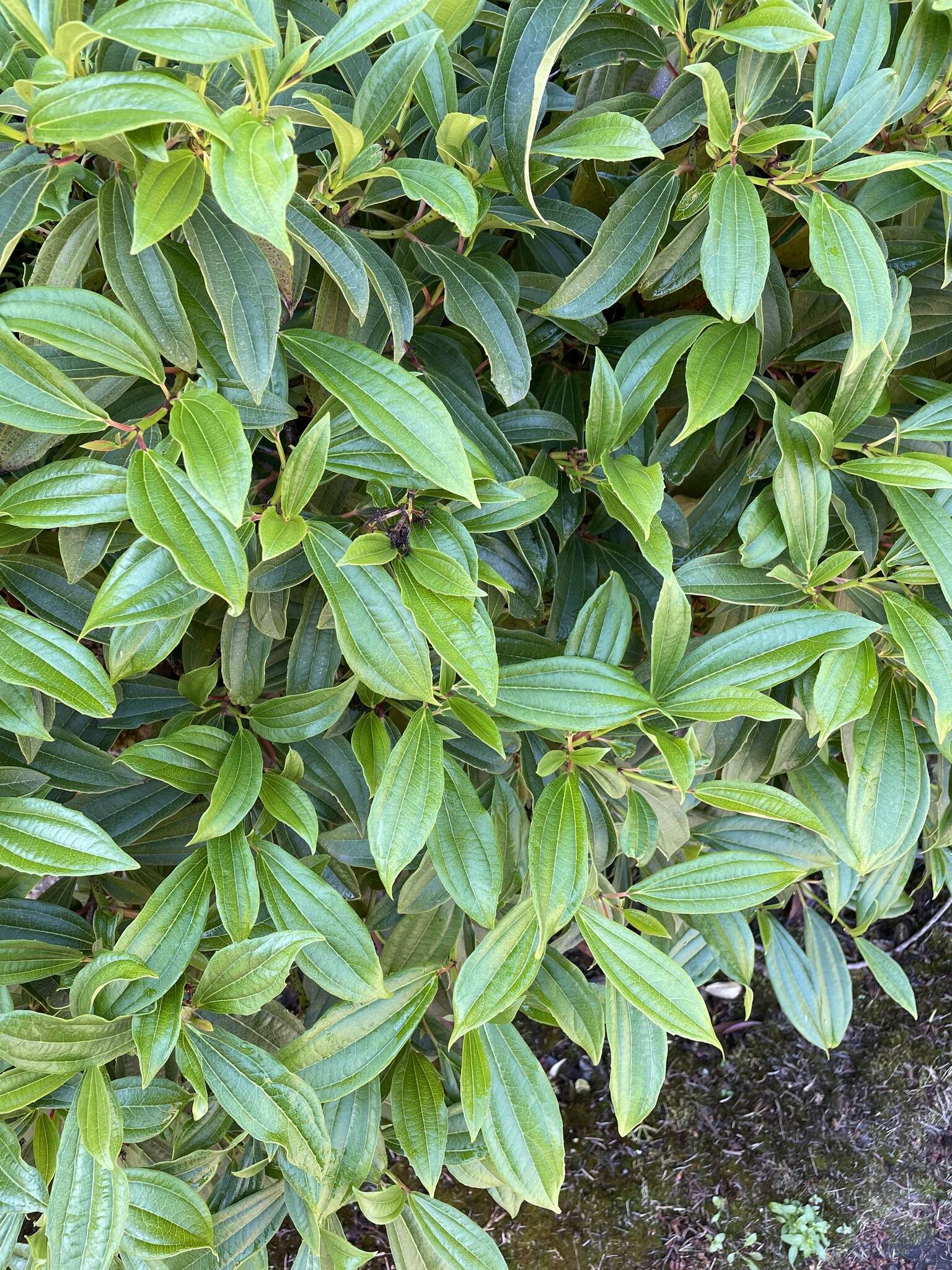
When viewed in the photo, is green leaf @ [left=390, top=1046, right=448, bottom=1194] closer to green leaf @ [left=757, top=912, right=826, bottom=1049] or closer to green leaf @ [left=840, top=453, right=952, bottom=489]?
green leaf @ [left=757, top=912, right=826, bottom=1049]

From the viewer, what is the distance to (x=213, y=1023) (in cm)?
88

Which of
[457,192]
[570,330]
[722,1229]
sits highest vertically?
[457,192]

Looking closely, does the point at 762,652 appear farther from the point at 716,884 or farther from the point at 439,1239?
the point at 439,1239

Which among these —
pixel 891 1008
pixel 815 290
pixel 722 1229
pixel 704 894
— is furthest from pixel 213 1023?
pixel 891 1008

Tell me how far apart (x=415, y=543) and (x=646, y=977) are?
461 millimetres

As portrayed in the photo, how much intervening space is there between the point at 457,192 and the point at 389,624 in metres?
0.33

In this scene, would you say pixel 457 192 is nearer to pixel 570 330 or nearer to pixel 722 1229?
pixel 570 330

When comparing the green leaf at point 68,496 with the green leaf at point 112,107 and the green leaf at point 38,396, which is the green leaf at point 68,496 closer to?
the green leaf at point 38,396

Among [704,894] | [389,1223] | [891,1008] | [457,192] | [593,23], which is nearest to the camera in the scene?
[457,192]

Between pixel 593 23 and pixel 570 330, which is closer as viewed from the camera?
pixel 593 23

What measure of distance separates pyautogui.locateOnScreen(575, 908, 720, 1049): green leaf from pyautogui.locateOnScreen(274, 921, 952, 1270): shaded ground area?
104 cm

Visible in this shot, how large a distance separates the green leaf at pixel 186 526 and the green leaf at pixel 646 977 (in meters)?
0.47

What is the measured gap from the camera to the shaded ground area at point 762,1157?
5.35 feet

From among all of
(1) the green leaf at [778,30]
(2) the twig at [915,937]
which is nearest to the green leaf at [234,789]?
(1) the green leaf at [778,30]
